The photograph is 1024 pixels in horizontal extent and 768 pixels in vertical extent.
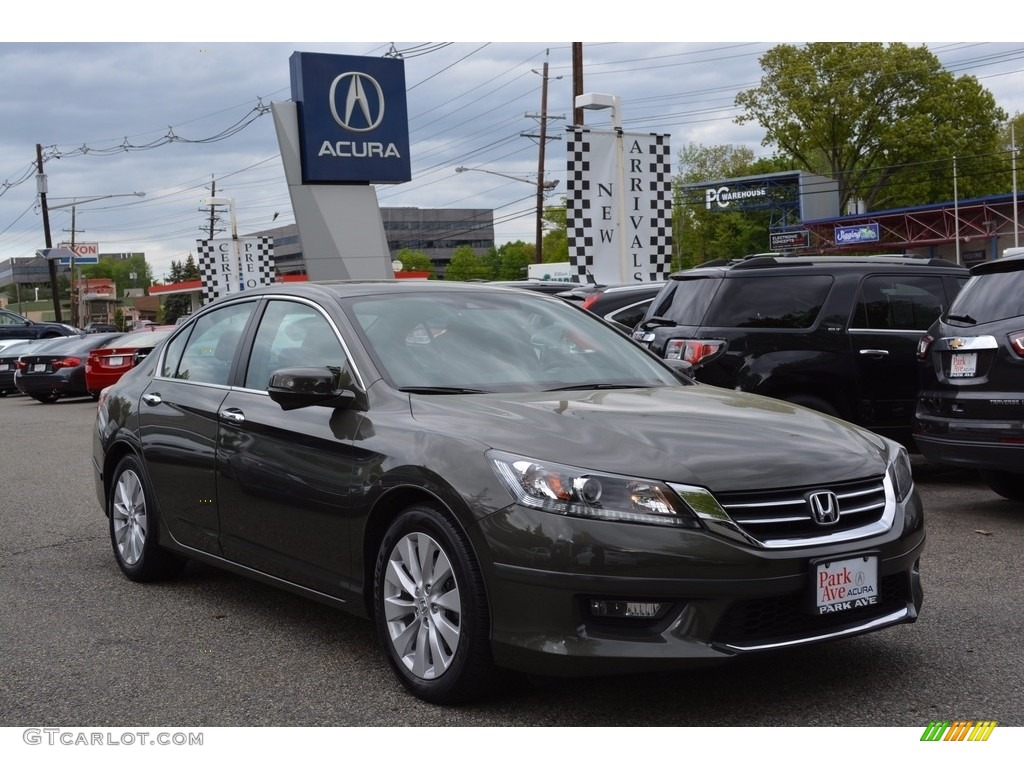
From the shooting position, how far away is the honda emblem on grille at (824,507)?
4.04 meters

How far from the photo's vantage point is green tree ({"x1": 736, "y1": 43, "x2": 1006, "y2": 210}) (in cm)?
6669

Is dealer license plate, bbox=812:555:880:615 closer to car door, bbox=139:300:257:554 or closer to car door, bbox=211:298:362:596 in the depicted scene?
car door, bbox=211:298:362:596

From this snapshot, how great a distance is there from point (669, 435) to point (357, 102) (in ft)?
72.4

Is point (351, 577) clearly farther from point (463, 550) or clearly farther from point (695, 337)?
point (695, 337)

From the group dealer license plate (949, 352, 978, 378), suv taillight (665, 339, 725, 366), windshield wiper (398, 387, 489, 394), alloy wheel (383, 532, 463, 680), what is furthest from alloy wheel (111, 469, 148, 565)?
dealer license plate (949, 352, 978, 378)

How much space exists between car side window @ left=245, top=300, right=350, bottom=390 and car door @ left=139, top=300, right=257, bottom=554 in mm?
215

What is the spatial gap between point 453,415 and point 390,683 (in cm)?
104

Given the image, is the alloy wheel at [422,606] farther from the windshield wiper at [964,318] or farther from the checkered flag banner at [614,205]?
the checkered flag banner at [614,205]

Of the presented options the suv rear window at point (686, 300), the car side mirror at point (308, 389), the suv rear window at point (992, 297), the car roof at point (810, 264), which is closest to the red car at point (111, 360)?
the suv rear window at point (686, 300)

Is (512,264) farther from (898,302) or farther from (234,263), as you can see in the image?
(898,302)

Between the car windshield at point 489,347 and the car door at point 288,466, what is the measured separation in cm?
22

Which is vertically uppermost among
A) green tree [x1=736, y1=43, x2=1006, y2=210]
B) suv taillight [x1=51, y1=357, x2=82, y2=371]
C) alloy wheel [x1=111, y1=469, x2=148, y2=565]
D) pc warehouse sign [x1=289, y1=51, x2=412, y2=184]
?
green tree [x1=736, y1=43, x2=1006, y2=210]

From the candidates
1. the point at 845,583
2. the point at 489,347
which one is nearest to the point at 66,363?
the point at 489,347
